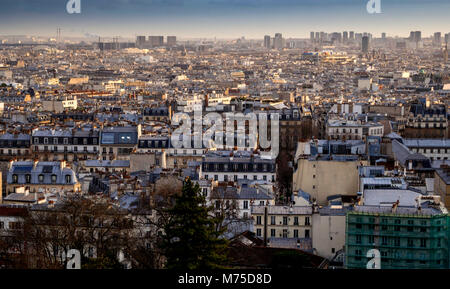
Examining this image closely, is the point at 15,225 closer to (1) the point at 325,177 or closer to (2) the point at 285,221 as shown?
(2) the point at 285,221

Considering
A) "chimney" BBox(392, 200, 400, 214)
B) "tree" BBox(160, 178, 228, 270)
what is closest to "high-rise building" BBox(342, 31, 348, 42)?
"chimney" BBox(392, 200, 400, 214)

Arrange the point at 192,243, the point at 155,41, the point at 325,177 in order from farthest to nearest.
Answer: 1. the point at 155,41
2. the point at 325,177
3. the point at 192,243

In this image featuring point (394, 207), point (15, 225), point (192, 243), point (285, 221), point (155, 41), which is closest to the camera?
point (192, 243)

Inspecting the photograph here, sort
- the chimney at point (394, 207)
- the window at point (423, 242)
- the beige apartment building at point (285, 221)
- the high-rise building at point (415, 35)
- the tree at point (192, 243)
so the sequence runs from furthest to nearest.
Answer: the high-rise building at point (415, 35)
the beige apartment building at point (285, 221)
the chimney at point (394, 207)
the window at point (423, 242)
the tree at point (192, 243)

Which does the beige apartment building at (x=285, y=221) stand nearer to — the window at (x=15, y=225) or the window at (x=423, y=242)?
the window at (x=423, y=242)

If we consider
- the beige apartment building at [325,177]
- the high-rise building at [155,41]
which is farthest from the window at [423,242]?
the high-rise building at [155,41]

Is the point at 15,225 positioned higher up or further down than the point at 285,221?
higher up

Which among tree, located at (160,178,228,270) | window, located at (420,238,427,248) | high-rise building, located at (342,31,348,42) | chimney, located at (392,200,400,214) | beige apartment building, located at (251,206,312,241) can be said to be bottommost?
beige apartment building, located at (251,206,312,241)

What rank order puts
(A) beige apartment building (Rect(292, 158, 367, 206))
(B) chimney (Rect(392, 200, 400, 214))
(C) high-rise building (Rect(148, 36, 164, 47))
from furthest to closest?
(C) high-rise building (Rect(148, 36, 164, 47)) → (A) beige apartment building (Rect(292, 158, 367, 206)) → (B) chimney (Rect(392, 200, 400, 214))

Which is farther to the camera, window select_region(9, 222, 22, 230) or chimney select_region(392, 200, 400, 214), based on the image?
window select_region(9, 222, 22, 230)

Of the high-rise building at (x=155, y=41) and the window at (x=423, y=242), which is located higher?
the high-rise building at (x=155, y=41)

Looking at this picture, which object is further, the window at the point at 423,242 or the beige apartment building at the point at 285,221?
the beige apartment building at the point at 285,221

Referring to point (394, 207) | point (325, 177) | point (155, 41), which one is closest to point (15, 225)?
point (394, 207)

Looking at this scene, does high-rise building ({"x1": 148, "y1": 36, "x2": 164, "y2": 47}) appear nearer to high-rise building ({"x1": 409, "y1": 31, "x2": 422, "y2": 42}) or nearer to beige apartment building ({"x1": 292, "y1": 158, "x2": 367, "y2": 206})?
high-rise building ({"x1": 409, "y1": 31, "x2": 422, "y2": 42})
